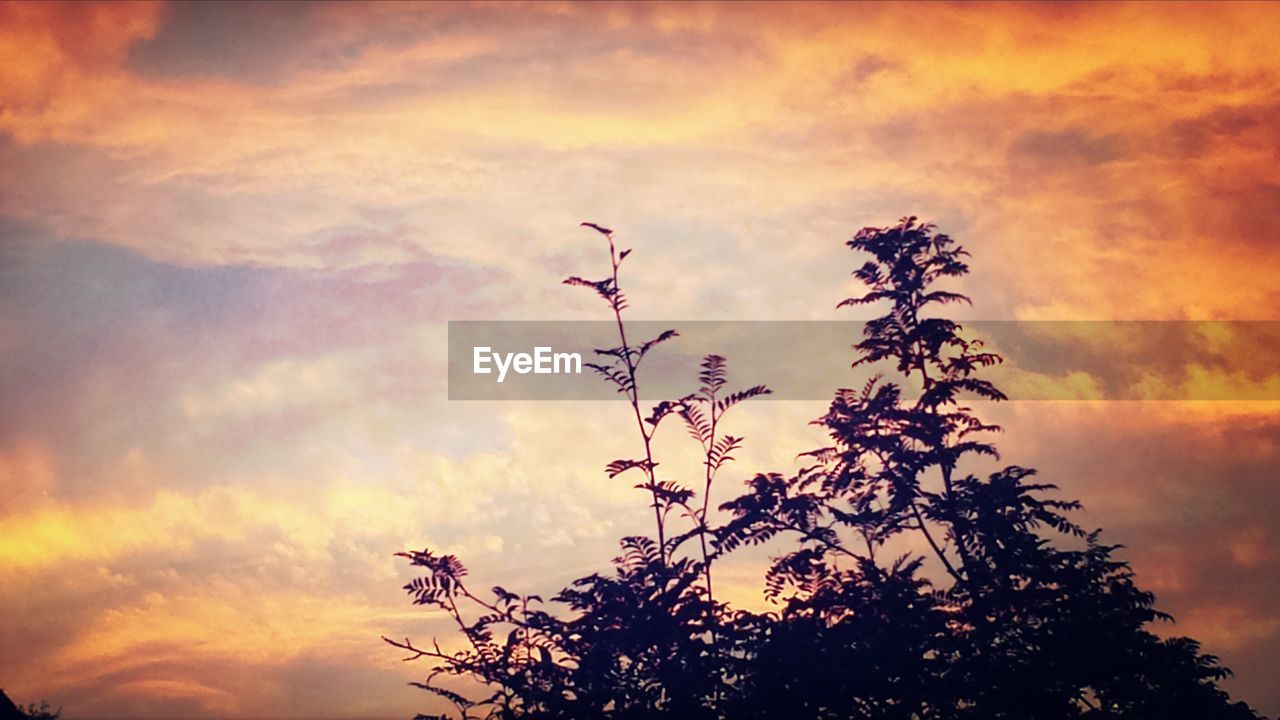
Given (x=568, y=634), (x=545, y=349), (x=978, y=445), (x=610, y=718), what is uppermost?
(x=545, y=349)

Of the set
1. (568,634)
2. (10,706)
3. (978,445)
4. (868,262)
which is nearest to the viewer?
(568,634)

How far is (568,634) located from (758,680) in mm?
2517

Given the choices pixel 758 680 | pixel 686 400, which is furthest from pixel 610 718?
pixel 686 400

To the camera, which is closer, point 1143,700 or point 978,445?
point 1143,700

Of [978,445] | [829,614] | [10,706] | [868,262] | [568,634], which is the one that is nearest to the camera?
[568,634]

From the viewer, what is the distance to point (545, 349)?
60.5ft

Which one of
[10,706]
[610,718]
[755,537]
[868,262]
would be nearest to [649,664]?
[610,718]

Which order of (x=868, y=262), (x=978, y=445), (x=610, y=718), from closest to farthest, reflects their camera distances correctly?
(x=610, y=718) → (x=978, y=445) → (x=868, y=262)

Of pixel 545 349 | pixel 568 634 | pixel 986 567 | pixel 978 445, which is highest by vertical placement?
pixel 545 349

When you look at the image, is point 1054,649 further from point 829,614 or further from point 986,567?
point 829,614

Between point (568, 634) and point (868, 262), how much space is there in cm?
911

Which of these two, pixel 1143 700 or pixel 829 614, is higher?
pixel 829 614

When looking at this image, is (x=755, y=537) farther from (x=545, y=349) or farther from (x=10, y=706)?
(x=10, y=706)

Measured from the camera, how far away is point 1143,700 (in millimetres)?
14102
